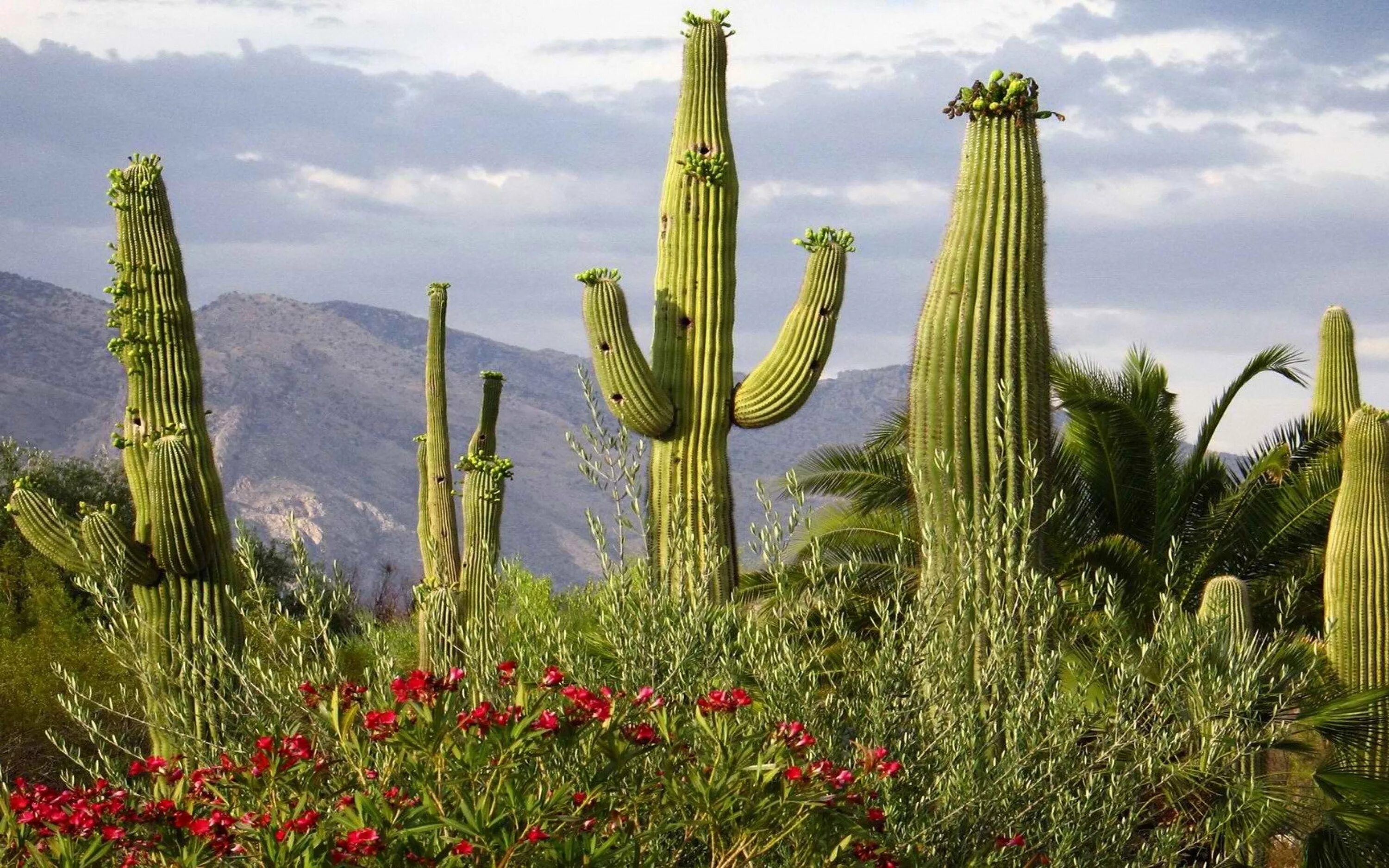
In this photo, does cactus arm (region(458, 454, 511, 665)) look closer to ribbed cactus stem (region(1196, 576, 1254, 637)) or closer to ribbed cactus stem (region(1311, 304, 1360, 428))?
ribbed cactus stem (region(1196, 576, 1254, 637))

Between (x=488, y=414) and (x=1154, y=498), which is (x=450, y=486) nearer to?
(x=488, y=414)

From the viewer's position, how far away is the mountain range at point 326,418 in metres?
98.1

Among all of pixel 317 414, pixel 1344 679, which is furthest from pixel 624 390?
pixel 317 414

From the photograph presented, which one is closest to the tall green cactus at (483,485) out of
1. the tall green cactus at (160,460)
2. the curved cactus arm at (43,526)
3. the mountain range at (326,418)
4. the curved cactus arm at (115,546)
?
the tall green cactus at (160,460)

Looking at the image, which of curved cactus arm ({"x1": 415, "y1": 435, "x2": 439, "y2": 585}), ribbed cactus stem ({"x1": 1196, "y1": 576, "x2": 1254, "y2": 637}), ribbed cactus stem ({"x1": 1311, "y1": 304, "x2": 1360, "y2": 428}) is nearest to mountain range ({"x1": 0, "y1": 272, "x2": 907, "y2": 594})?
curved cactus arm ({"x1": 415, "y1": 435, "x2": 439, "y2": 585})

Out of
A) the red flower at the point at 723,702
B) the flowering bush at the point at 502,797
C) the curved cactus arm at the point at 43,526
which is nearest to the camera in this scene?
the flowering bush at the point at 502,797

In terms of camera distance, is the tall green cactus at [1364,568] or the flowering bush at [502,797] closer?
the flowering bush at [502,797]

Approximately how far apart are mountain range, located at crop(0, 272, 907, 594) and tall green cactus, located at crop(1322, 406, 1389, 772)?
72834 mm

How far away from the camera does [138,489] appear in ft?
34.9

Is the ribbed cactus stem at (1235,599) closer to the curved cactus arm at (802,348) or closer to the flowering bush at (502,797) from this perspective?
the curved cactus arm at (802,348)

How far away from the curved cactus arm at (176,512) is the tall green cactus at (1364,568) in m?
8.69

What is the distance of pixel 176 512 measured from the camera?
34.1 ft

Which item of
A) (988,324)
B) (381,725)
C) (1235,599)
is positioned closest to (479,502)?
(1235,599)

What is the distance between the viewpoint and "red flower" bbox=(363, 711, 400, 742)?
427 cm
